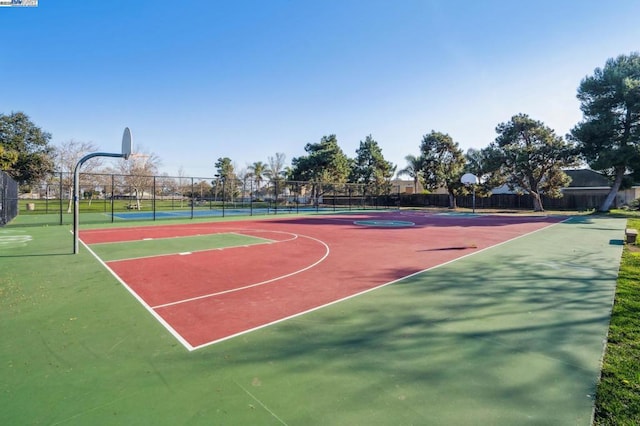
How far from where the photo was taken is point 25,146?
3017 cm

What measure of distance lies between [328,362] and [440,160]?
39.5 metres

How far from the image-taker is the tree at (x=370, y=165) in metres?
50.0

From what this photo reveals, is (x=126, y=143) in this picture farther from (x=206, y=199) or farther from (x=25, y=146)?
(x=25, y=146)

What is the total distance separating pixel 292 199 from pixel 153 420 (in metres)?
31.5

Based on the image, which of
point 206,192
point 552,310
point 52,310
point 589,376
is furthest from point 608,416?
point 206,192

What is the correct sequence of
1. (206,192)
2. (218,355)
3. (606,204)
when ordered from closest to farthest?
(218,355) → (606,204) → (206,192)

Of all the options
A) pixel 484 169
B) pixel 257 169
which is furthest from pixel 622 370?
pixel 257 169

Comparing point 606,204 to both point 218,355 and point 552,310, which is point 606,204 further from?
point 218,355

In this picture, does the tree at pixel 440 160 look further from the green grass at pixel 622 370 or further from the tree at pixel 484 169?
the green grass at pixel 622 370

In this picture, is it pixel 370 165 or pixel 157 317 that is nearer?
pixel 157 317

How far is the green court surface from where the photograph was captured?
2.37 meters

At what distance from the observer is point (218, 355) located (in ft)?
10.6

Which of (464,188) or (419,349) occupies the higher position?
(464,188)

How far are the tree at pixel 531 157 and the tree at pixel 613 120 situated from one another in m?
1.86
